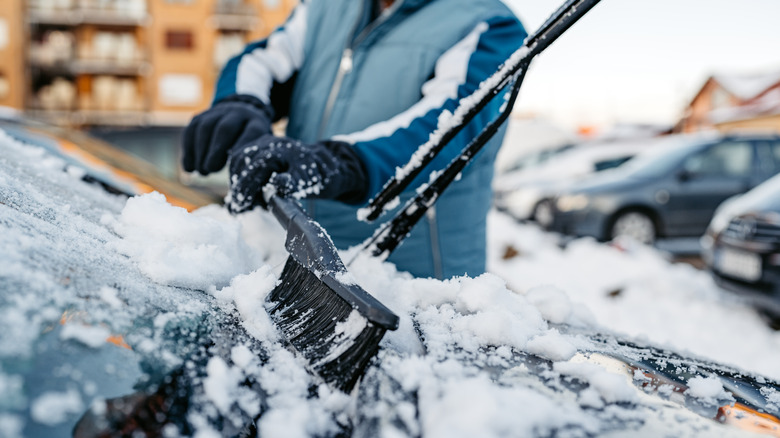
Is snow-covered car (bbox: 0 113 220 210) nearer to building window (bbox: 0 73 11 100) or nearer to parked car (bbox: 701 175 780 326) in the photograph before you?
parked car (bbox: 701 175 780 326)

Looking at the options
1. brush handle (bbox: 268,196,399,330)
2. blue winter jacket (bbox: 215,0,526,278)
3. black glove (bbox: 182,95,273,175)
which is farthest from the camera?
blue winter jacket (bbox: 215,0,526,278)

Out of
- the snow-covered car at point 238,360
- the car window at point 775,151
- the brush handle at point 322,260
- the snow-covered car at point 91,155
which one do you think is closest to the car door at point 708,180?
the car window at point 775,151

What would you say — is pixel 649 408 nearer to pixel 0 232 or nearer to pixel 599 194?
pixel 0 232

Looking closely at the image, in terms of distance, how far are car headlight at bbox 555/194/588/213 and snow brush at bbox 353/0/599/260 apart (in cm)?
679

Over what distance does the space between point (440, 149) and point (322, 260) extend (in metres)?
0.44

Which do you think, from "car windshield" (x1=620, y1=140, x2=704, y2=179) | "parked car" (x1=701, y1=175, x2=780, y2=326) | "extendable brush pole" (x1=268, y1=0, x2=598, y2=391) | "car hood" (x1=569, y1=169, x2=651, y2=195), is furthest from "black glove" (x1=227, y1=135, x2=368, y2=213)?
"car windshield" (x1=620, y1=140, x2=704, y2=179)

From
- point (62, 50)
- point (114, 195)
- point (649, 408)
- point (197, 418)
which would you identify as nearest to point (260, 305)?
point (197, 418)

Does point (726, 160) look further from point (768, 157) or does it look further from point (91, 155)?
point (91, 155)

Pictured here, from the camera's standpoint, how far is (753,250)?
4488 millimetres

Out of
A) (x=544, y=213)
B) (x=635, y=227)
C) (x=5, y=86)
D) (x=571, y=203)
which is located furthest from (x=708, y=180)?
(x=5, y=86)

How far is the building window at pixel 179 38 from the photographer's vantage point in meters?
28.5

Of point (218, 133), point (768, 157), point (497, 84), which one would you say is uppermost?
point (497, 84)

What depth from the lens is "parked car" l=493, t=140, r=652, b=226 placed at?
8562 millimetres

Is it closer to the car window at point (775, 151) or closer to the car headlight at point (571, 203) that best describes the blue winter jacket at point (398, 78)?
the car headlight at point (571, 203)
